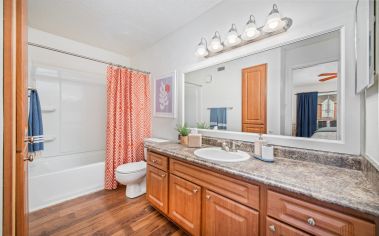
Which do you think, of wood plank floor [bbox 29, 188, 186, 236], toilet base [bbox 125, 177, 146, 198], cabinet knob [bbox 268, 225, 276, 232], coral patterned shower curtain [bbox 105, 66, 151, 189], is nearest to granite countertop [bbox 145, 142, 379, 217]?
cabinet knob [bbox 268, 225, 276, 232]

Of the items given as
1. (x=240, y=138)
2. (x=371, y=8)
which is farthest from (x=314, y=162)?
(x=371, y=8)

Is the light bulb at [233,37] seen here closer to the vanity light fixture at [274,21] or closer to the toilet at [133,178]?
the vanity light fixture at [274,21]

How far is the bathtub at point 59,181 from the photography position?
1833 mm

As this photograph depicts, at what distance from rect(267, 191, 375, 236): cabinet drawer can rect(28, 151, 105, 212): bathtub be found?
2.34m

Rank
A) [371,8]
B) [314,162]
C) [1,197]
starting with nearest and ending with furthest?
1. [1,197]
2. [371,8]
3. [314,162]

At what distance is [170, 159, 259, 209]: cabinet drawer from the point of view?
0.95 metres

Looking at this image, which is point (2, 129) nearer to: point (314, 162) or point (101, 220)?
point (101, 220)

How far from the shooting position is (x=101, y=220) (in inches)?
65.2

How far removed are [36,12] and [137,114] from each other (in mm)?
1744

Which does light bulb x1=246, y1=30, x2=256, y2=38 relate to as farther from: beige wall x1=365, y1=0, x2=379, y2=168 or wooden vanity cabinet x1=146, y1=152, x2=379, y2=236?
wooden vanity cabinet x1=146, y1=152, x2=379, y2=236

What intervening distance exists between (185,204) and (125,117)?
1.66 m

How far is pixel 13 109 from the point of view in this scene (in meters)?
0.62

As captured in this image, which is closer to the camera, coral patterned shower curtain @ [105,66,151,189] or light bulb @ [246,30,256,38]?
light bulb @ [246,30,256,38]

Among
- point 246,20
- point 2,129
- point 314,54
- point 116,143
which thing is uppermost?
point 246,20
